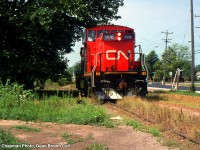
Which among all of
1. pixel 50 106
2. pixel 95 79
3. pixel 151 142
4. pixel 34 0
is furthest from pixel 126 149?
pixel 34 0

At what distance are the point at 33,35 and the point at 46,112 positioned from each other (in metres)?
8.44

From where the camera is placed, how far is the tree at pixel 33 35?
19.3 m

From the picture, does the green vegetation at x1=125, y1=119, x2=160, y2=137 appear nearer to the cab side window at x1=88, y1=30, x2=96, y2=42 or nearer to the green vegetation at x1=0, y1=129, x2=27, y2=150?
the green vegetation at x1=0, y1=129, x2=27, y2=150

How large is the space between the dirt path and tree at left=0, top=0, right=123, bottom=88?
9.98m

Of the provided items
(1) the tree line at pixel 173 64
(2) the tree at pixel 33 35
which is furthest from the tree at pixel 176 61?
(2) the tree at pixel 33 35

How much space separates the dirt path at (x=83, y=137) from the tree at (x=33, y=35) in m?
Result: 9.98

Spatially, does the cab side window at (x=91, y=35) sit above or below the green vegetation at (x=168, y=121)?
above

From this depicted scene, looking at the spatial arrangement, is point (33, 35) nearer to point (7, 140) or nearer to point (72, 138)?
point (72, 138)

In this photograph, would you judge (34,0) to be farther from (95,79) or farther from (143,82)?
(143,82)

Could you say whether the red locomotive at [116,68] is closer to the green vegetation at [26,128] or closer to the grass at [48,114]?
the grass at [48,114]

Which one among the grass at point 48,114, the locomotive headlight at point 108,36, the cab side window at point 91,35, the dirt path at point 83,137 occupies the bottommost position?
the dirt path at point 83,137

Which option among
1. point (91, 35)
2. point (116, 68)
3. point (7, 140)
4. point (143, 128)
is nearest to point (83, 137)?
point (7, 140)

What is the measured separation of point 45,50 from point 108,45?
18.3ft

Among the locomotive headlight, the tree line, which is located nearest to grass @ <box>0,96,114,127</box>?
the locomotive headlight
